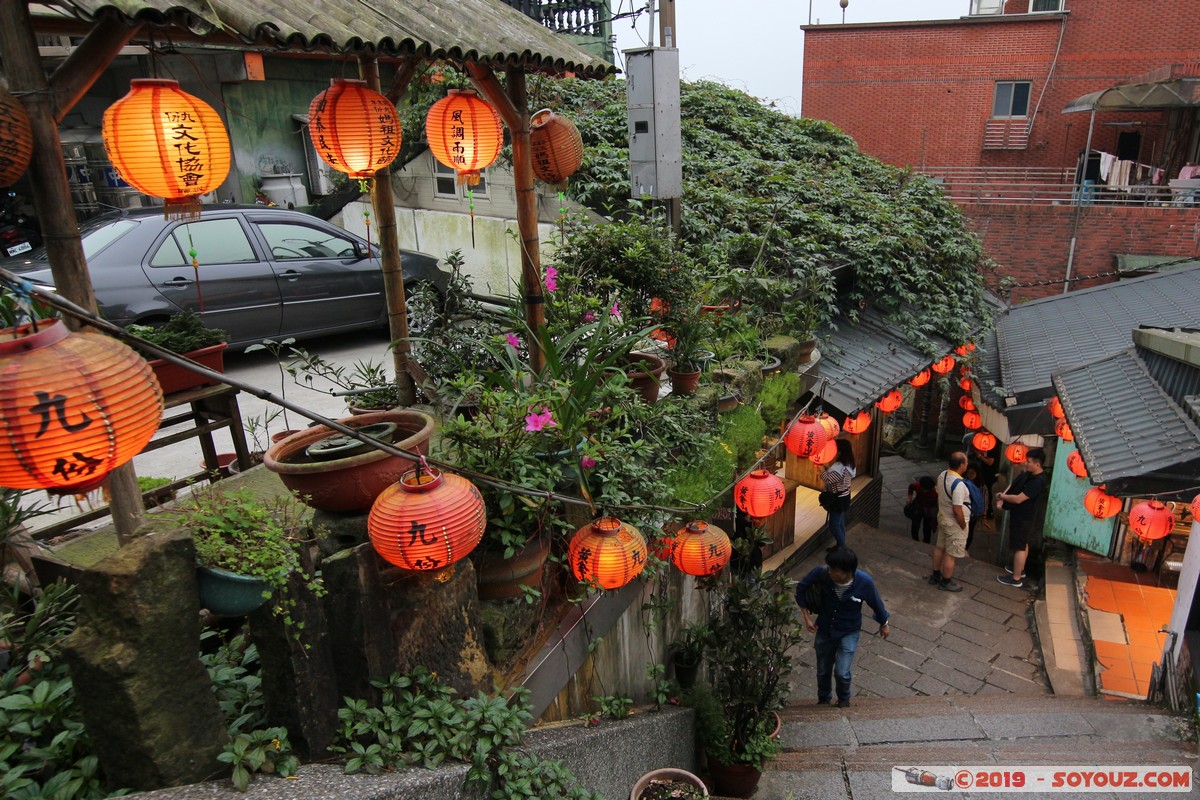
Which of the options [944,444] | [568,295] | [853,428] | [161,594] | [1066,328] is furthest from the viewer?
[944,444]

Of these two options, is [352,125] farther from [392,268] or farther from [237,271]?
[237,271]

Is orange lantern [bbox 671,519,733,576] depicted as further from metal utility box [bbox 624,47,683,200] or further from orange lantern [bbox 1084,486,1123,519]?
orange lantern [bbox 1084,486,1123,519]

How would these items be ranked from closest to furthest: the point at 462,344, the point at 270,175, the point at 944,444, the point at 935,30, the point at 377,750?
the point at 377,750
the point at 462,344
the point at 270,175
the point at 944,444
the point at 935,30

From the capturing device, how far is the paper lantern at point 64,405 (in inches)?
86.9

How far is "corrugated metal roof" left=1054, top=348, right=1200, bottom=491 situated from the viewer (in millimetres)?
5895

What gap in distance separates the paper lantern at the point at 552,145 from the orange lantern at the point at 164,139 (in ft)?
8.51

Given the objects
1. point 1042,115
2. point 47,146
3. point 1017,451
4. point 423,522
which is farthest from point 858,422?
point 1042,115

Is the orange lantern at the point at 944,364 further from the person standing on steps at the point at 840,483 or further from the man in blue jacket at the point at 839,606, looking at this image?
the man in blue jacket at the point at 839,606

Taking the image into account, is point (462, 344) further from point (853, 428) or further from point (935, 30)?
point (935, 30)

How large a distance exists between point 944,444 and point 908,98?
1090 centimetres

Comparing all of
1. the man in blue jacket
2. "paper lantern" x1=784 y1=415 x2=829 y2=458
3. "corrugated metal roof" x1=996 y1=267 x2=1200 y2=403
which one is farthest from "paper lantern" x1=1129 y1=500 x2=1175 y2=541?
"paper lantern" x1=784 y1=415 x2=829 y2=458

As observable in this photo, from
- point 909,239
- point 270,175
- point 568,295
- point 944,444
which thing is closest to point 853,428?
point 909,239

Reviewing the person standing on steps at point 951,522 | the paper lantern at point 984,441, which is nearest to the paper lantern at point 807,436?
the person standing on steps at point 951,522

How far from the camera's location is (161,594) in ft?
9.05
